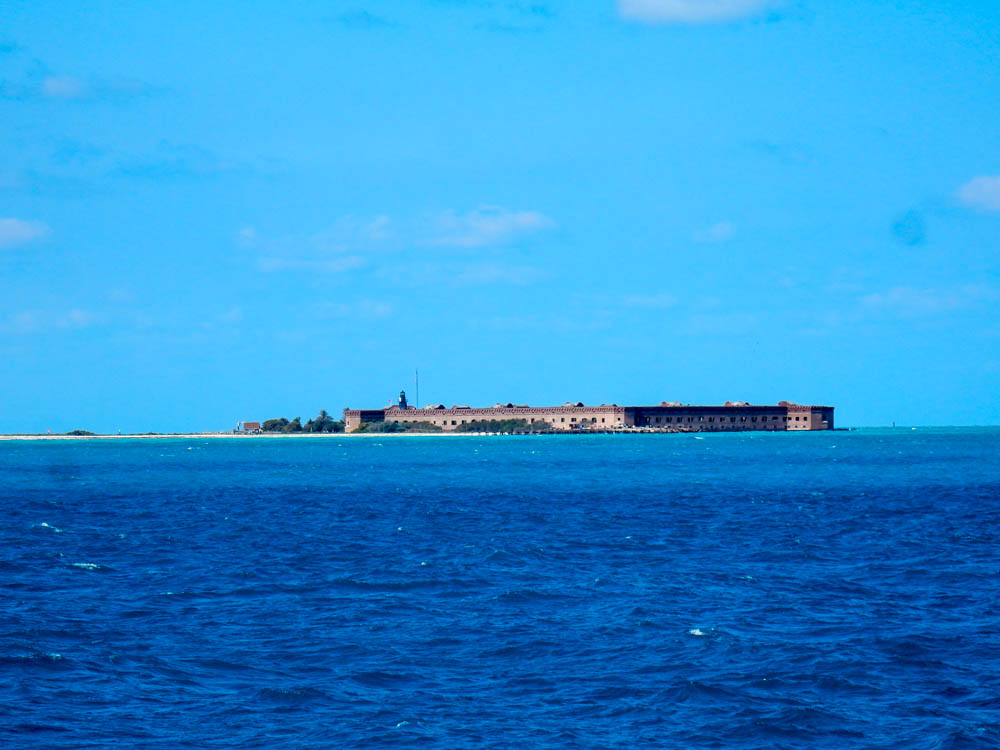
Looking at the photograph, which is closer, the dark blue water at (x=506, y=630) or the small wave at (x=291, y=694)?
the dark blue water at (x=506, y=630)

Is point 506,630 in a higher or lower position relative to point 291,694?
higher

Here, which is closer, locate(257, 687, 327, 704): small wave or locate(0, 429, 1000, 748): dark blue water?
locate(0, 429, 1000, 748): dark blue water

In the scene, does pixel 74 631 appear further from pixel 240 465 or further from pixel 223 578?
pixel 240 465

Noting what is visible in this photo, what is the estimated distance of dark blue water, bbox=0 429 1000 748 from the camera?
16.4 meters

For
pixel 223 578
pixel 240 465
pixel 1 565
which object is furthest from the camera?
pixel 240 465

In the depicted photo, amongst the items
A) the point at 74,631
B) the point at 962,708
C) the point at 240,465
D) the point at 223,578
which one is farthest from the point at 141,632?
the point at 240,465

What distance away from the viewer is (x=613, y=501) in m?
55.2

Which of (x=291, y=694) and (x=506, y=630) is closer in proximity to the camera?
(x=291, y=694)

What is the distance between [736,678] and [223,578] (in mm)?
15327

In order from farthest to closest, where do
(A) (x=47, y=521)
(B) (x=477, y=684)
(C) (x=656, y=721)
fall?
1. (A) (x=47, y=521)
2. (B) (x=477, y=684)
3. (C) (x=656, y=721)

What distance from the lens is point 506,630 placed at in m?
22.5

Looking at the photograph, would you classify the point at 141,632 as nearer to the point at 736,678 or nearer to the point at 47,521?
the point at 736,678

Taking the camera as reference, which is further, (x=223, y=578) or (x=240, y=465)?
(x=240, y=465)

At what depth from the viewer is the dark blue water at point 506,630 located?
645 inches
